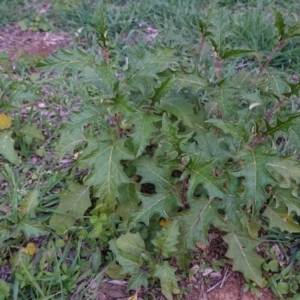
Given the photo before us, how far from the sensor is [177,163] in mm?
2082

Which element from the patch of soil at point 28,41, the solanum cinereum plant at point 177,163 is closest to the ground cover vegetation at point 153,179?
the solanum cinereum plant at point 177,163

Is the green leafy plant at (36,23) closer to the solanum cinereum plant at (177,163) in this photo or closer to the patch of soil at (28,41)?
the patch of soil at (28,41)

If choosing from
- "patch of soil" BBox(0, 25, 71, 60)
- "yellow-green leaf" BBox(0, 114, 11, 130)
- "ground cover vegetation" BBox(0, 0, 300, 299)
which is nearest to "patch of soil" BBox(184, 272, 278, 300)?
"ground cover vegetation" BBox(0, 0, 300, 299)

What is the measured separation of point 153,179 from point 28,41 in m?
2.29

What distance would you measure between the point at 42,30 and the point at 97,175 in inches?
92.5

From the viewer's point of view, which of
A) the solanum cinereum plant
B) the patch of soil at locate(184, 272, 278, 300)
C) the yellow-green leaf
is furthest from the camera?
the yellow-green leaf

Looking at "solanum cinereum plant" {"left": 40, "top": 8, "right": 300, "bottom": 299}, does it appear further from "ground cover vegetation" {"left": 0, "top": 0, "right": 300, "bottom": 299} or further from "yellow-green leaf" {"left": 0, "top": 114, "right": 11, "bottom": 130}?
"yellow-green leaf" {"left": 0, "top": 114, "right": 11, "bottom": 130}

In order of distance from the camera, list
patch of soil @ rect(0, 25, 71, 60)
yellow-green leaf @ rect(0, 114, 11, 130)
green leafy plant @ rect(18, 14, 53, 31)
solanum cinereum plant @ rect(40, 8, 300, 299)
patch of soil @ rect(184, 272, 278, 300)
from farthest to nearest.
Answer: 1. green leafy plant @ rect(18, 14, 53, 31)
2. patch of soil @ rect(0, 25, 71, 60)
3. yellow-green leaf @ rect(0, 114, 11, 130)
4. patch of soil @ rect(184, 272, 278, 300)
5. solanum cinereum plant @ rect(40, 8, 300, 299)

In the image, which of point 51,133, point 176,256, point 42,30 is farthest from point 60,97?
point 176,256

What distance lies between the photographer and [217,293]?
2.41 m

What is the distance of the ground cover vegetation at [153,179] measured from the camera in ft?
6.90

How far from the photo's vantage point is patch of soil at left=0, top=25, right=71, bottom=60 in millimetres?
3789

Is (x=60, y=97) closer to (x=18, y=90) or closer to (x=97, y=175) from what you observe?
(x=18, y=90)

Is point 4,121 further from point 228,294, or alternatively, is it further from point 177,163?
point 228,294
